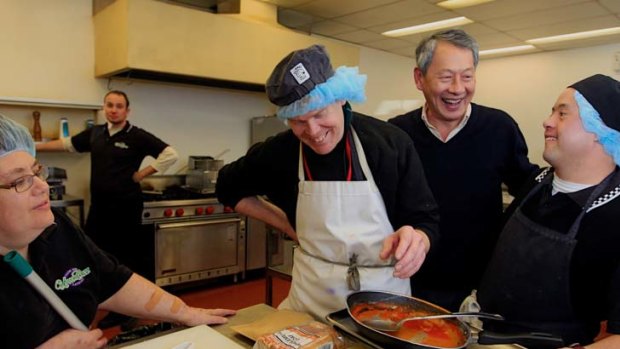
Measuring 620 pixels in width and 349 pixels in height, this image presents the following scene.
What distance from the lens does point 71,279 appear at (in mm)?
1078

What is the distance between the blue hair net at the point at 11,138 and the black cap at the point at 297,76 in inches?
22.7

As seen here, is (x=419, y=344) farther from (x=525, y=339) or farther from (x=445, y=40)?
(x=445, y=40)

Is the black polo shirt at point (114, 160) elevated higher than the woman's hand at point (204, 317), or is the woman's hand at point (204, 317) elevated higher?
the black polo shirt at point (114, 160)

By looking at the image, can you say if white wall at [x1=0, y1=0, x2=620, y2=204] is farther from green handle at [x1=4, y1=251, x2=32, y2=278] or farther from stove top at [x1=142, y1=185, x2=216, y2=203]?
green handle at [x1=4, y1=251, x2=32, y2=278]

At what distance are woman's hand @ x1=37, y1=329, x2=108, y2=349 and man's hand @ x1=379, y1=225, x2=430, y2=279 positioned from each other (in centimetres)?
68

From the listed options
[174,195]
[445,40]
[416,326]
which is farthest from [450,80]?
[174,195]

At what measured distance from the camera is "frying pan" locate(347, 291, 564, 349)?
0.81 meters

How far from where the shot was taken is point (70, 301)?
3.52 ft

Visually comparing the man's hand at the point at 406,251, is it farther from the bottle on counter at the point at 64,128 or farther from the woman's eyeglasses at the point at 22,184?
the bottle on counter at the point at 64,128

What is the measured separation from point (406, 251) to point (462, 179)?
0.65 meters

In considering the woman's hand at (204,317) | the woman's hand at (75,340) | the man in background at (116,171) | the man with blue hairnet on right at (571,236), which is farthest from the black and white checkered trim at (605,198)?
the man in background at (116,171)

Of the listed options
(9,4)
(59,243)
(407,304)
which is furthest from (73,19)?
(407,304)

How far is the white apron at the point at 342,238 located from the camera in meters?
1.11

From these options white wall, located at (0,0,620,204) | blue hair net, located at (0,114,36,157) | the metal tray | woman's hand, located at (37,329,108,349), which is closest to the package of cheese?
the metal tray
